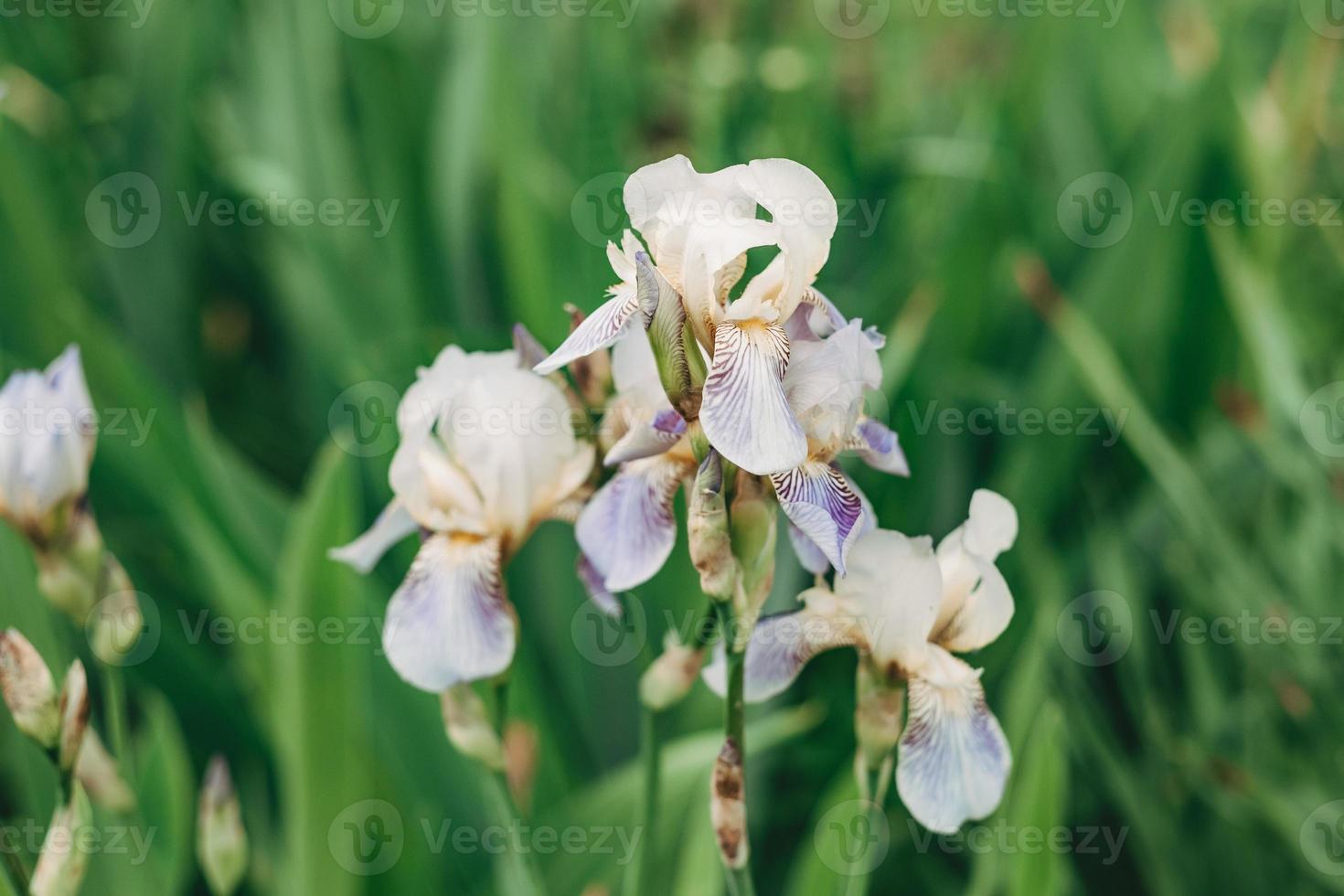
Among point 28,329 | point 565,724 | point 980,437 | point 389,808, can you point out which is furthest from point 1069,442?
point 28,329

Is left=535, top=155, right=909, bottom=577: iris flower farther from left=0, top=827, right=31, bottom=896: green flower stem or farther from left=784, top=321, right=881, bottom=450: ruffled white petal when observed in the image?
left=0, top=827, right=31, bottom=896: green flower stem

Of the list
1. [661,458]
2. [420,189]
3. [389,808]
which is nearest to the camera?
[661,458]

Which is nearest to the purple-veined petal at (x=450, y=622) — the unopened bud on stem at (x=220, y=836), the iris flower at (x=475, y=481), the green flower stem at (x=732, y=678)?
the iris flower at (x=475, y=481)

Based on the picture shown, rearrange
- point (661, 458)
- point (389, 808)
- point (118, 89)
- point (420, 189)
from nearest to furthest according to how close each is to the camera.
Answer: point (661, 458) < point (389, 808) < point (420, 189) < point (118, 89)

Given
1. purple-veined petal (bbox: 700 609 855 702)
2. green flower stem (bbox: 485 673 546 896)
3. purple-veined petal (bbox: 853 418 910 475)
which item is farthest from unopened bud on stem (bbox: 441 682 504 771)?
purple-veined petal (bbox: 853 418 910 475)

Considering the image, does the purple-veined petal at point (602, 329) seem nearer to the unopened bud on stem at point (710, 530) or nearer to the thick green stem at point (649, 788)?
the unopened bud on stem at point (710, 530)

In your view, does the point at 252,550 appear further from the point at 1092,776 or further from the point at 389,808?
the point at 1092,776
